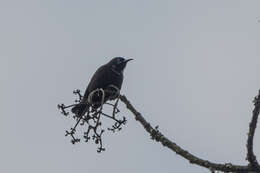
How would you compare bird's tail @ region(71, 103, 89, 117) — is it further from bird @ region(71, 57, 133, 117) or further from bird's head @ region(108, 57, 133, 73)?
bird's head @ region(108, 57, 133, 73)

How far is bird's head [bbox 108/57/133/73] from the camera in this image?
10470mm

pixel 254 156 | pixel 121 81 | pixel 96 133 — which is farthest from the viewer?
pixel 121 81

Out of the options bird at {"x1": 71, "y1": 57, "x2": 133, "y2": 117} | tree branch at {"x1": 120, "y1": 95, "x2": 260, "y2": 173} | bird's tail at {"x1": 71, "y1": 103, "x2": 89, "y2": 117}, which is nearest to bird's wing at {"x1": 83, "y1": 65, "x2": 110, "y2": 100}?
bird at {"x1": 71, "y1": 57, "x2": 133, "y2": 117}

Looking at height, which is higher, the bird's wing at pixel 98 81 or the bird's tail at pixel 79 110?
the bird's wing at pixel 98 81

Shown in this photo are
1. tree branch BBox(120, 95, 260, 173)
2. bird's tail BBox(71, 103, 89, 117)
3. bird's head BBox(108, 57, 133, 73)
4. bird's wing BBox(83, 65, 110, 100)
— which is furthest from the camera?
bird's head BBox(108, 57, 133, 73)

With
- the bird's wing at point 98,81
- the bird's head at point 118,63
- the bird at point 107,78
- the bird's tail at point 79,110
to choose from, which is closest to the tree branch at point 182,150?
the bird's tail at point 79,110

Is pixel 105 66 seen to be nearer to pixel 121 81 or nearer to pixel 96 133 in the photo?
pixel 121 81

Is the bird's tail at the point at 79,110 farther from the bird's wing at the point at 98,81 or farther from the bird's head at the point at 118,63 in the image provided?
the bird's head at the point at 118,63

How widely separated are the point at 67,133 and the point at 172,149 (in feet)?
4.32

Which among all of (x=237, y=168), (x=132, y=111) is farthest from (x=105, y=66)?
(x=237, y=168)

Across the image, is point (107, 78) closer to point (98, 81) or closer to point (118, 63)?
point (98, 81)

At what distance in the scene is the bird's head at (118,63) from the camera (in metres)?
10.5

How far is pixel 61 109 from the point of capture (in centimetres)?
496

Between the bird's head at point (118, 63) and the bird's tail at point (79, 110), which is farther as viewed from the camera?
the bird's head at point (118, 63)
